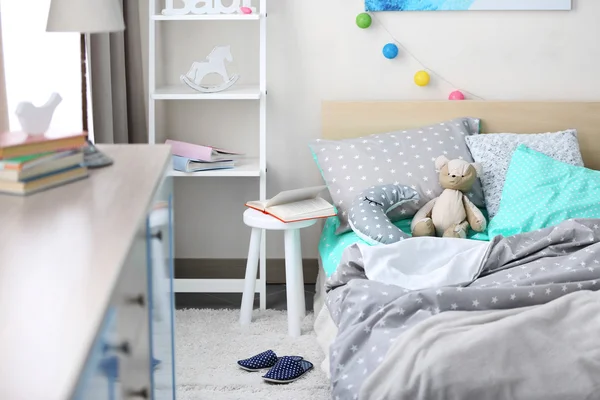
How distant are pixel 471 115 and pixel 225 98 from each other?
1.00m

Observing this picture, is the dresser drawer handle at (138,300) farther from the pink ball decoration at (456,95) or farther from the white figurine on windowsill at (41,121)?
the pink ball decoration at (456,95)

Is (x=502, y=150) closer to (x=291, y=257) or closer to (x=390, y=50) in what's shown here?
(x=390, y=50)

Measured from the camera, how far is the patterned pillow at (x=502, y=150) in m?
3.06

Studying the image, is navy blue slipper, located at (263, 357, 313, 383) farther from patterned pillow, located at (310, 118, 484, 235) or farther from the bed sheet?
patterned pillow, located at (310, 118, 484, 235)

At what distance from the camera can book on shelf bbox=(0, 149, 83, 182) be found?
127 centimetres

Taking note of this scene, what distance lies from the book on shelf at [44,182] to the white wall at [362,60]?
2.01 meters

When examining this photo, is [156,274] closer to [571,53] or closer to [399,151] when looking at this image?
[399,151]

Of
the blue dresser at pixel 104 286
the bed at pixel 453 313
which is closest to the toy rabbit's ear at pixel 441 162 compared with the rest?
the bed at pixel 453 313

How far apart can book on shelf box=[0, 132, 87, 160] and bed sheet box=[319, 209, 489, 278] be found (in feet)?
4.48

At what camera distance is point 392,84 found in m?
3.38

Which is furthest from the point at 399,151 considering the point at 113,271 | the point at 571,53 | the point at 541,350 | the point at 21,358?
the point at 21,358

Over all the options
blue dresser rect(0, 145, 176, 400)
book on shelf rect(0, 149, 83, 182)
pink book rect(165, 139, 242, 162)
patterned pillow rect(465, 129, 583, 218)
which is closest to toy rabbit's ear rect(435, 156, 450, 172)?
patterned pillow rect(465, 129, 583, 218)

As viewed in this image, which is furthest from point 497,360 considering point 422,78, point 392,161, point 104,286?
point 422,78

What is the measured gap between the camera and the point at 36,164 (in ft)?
4.32
